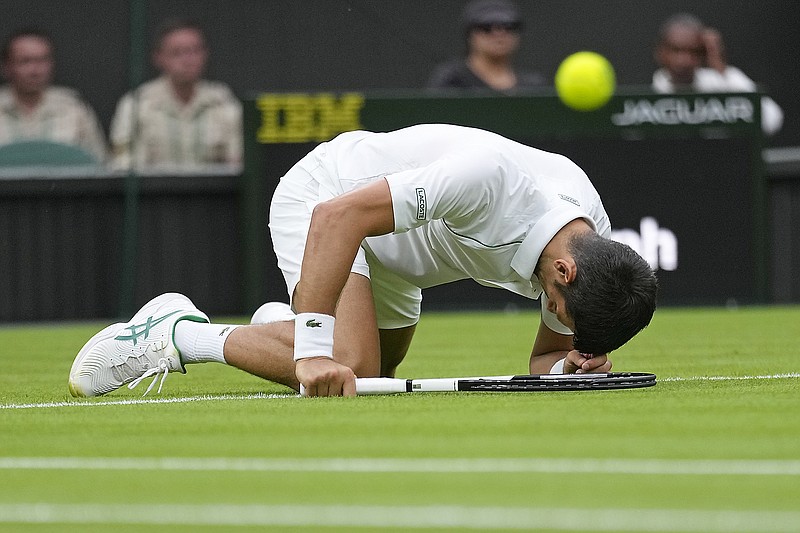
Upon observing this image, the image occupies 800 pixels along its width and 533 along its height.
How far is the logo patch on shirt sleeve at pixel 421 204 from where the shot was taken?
4.47m

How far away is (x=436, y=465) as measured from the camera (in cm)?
323

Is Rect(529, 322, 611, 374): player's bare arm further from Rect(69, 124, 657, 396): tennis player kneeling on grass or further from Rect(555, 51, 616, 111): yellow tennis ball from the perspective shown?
Rect(555, 51, 616, 111): yellow tennis ball

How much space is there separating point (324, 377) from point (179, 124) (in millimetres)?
6697

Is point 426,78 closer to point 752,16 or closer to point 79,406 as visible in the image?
point 752,16

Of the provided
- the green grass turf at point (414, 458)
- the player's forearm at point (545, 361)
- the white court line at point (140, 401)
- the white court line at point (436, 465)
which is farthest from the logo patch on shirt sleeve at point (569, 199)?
the white court line at point (436, 465)

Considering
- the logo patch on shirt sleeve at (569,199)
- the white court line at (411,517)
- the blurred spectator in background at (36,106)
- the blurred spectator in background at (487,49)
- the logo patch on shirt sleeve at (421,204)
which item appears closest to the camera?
the white court line at (411,517)

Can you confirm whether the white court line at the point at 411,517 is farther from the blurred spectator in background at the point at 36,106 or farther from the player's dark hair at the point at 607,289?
the blurred spectator in background at the point at 36,106

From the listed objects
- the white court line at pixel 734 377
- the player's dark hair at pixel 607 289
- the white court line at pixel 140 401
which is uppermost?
the player's dark hair at pixel 607 289

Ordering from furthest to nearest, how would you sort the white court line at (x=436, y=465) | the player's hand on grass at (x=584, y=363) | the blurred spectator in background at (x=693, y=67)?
the blurred spectator in background at (x=693, y=67) < the player's hand on grass at (x=584, y=363) < the white court line at (x=436, y=465)

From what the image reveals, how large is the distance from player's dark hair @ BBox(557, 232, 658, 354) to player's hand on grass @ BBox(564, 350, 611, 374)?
0.93ft

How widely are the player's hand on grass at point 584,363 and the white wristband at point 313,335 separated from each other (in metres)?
0.87

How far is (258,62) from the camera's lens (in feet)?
44.9

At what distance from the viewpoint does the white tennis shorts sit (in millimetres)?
5270

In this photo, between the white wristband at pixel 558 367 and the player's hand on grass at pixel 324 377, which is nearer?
the player's hand on grass at pixel 324 377
